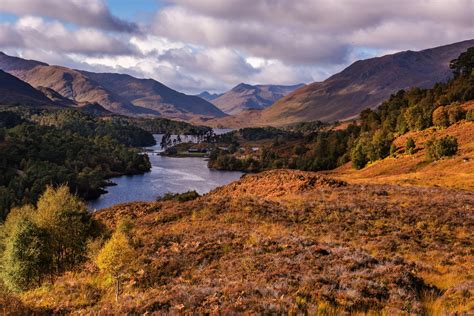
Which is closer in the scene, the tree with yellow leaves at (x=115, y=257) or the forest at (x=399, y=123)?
the tree with yellow leaves at (x=115, y=257)

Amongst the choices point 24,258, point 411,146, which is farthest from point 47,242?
point 411,146

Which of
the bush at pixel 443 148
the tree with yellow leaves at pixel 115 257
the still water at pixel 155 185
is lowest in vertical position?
the still water at pixel 155 185

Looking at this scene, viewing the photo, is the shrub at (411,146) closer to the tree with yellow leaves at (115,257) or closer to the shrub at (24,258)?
the shrub at (24,258)

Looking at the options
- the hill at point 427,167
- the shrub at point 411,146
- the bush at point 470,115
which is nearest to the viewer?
the hill at point 427,167

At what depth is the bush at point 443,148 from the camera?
81500 mm

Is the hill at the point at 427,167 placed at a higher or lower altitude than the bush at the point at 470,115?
lower

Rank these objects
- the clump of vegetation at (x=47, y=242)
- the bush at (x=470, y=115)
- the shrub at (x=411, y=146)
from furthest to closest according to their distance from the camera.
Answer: the bush at (x=470, y=115), the shrub at (x=411, y=146), the clump of vegetation at (x=47, y=242)

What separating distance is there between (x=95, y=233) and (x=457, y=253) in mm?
25557

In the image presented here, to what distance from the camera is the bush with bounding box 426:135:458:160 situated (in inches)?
3209

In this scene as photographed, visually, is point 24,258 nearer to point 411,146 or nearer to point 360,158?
point 411,146

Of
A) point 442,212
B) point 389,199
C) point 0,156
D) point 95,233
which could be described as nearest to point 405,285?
point 442,212

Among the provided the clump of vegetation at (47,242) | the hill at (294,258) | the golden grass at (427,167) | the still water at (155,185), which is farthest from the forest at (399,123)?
the clump of vegetation at (47,242)

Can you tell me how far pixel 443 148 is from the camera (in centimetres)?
8125

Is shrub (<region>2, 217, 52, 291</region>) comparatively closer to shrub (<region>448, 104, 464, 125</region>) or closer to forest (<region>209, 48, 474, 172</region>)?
forest (<region>209, 48, 474, 172</region>)
